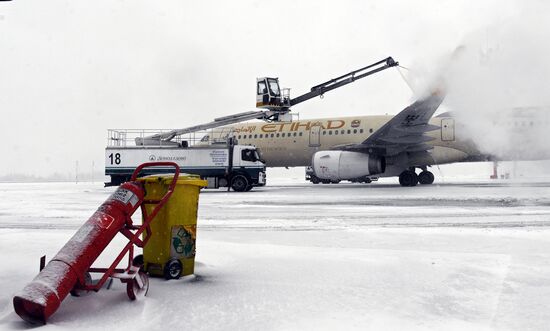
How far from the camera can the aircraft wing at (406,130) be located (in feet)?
70.5

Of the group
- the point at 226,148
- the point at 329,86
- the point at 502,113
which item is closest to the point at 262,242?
the point at 226,148

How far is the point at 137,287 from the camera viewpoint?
162 inches

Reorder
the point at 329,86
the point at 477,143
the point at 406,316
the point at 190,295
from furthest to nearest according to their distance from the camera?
the point at 329,86 < the point at 477,143 < the point at 190,295 < the point at 406,316

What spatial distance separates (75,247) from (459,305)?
11.0 feet

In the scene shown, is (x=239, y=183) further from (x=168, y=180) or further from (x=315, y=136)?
(x=168, y=180)

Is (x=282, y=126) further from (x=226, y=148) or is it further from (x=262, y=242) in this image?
(x=262, y=242)

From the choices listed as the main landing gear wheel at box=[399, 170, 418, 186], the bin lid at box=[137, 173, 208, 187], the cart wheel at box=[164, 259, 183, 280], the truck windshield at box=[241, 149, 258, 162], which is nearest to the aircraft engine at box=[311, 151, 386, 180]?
the main landing gear wheel at box=[399, 170, 418, 186]

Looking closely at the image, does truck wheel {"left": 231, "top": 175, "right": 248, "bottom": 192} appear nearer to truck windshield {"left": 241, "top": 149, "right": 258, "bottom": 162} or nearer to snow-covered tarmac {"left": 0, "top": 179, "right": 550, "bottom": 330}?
truck windshield {"left": 241, "top": 149, "right": 258, "bottom": 162}

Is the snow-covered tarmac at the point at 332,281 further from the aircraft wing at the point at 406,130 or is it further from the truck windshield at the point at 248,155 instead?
the truck windshield at the point at 248,155

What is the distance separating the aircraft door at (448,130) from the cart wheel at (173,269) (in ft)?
73.9

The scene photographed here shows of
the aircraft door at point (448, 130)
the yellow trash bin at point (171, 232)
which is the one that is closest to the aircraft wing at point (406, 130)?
the aircraft door at point (448, 130)

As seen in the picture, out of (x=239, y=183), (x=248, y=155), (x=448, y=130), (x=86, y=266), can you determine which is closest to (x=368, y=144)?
(x=448, y=130)

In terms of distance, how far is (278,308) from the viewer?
3.88 meters

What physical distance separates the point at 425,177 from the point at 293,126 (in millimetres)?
8617
